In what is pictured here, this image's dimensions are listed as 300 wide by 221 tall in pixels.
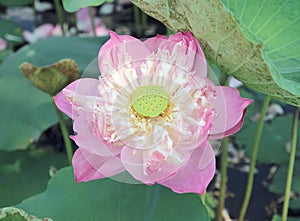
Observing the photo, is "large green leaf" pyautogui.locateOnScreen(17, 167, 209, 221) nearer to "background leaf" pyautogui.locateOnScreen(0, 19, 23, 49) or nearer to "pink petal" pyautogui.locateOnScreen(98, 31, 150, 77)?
"pink petal" pyautogui.locateOnScreen(98, 31, 150, 77)

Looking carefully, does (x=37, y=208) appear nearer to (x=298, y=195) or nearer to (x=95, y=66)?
(x=95, y=66)

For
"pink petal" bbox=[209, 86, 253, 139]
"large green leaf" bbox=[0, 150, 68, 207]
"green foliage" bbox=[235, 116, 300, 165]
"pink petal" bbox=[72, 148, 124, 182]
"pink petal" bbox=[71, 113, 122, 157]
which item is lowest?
"green foliage" bbox=[235, 116, 300, 165]

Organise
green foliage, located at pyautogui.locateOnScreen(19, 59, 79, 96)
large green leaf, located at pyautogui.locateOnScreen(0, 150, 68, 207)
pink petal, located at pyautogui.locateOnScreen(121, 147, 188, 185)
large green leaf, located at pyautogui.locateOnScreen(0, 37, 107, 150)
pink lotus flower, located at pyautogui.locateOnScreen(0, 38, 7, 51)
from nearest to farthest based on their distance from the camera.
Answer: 1. pink petal, located at pyautogui.locateOnScreen(121, 147, 188, 185)
2. green foliage, located at pyautogui.locateOnScreen(19, 59, 79, 96)
3. large green leaf, located at pyautogui.locateOnScreen(0, 37, 107, 150)
4. large green leaf, located at pyautogui.locateOnScreen(0, 150, 68, 207)
5. pink lotus flower, located at pyautogui.locateOnScreen(0, 38, 7, 51)

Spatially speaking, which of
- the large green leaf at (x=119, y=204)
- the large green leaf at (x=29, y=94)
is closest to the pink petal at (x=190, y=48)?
the large green leaf at (x=119, y=204)

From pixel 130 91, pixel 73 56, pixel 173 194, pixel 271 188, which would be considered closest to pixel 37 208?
pixel 173 194

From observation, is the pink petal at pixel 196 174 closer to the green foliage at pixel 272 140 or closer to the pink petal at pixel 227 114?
the pink petal at pixel 227 114

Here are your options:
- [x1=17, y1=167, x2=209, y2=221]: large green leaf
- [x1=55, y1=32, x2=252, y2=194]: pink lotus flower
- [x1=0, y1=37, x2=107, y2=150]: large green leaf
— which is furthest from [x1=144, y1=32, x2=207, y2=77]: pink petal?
[x1=0, y1=37, x2=107, y2=150]: large green leaf

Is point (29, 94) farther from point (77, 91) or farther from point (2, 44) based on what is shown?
point (77, 91)
